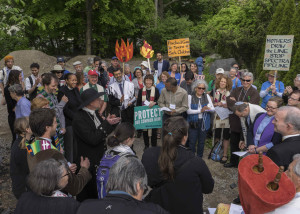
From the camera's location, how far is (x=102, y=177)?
295 cm

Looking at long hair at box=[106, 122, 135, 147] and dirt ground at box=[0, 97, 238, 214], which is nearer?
long hair at box=[106, 122, 135, 147]

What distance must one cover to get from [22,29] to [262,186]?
20.9 m

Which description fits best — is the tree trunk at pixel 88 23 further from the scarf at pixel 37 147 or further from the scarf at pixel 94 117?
the scarf at pixel 37 147

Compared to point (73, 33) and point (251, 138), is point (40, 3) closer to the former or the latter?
point (73, 33)

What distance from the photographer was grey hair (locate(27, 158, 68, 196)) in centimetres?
194

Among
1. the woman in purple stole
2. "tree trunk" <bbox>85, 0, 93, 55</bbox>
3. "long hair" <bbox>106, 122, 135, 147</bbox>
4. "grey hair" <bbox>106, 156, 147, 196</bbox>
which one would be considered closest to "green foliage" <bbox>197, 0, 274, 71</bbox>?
"tree trunk" <bbox>85, 0, 93, 55</bbox>

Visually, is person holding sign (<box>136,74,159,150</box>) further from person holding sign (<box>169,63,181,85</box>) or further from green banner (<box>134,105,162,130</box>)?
person holding sign (<box>169,63,181,85</box>)

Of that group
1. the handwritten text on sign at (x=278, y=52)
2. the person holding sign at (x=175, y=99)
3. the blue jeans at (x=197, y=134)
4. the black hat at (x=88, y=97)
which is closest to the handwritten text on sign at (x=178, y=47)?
the handwritten text on sign at (x=278, y=52)

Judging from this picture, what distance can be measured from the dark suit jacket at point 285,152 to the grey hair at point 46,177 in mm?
2298

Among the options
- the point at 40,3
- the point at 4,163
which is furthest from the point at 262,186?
the point at 40,3

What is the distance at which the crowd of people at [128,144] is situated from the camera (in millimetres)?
1920

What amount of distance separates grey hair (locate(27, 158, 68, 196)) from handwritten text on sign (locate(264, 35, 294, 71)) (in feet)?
18.5

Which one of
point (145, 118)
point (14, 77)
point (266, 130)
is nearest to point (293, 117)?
point (266, 130)

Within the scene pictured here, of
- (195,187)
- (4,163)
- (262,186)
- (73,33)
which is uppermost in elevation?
(73,33)
